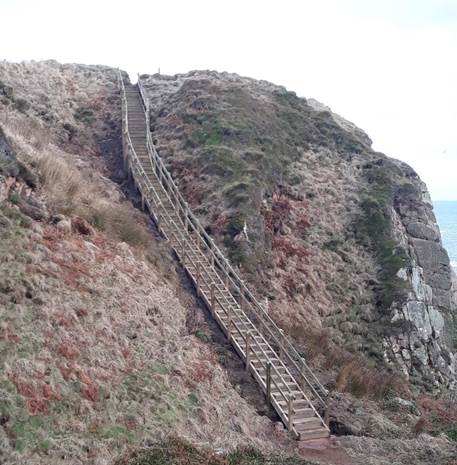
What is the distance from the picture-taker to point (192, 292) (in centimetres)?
1709

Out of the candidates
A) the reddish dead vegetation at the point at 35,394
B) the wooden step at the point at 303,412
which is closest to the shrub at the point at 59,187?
the reddish dead vegetation at the point at 35,394

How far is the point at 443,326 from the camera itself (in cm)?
2309

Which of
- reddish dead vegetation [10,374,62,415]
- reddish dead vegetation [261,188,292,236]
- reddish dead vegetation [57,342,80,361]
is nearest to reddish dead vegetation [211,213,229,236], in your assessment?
reddish dead vegetation [261,188,292,236]

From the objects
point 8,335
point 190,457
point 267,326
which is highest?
point 267,326

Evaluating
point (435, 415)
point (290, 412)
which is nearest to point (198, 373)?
point (290, 412)

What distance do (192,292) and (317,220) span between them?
10.1 metres

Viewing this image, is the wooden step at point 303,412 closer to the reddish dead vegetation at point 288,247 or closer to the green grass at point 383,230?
Result: the green grass at point 383,230

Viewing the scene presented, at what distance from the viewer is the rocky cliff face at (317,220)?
20625mm

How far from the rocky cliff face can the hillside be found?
0.31ft

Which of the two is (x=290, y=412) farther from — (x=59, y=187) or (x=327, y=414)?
(x=59, y=187)

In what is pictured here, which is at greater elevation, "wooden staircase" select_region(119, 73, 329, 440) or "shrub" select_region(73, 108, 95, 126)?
"shrub" select_region(73, 108, 95, 126)

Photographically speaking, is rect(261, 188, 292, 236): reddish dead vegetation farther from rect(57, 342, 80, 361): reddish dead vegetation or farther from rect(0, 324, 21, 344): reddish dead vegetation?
rect(0, 324, 21, 344): reddish dead vegetation

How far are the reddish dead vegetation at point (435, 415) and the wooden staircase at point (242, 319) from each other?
277cm

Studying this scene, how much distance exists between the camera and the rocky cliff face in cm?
2062
